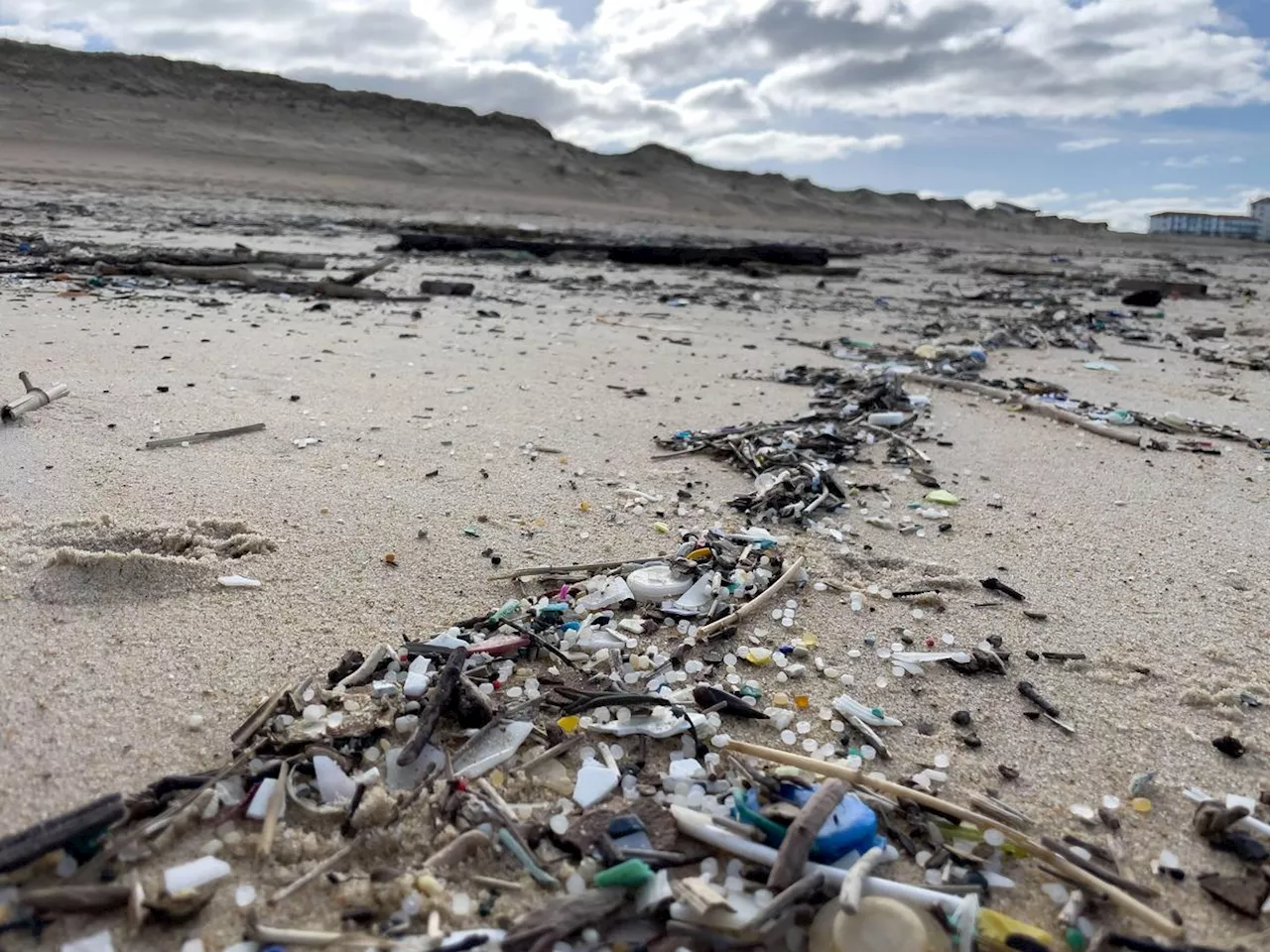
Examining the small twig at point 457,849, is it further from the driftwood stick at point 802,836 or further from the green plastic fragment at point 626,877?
the driftwood stick at point 802,836

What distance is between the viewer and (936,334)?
26.8ft

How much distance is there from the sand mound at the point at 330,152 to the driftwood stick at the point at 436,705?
22.4 m

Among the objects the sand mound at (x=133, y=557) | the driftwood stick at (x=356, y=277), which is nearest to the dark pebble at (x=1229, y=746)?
the sand mound at (x=133, y=557)

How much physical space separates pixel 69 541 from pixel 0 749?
106 centimetres

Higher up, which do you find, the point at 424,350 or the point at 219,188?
the point at 219,188

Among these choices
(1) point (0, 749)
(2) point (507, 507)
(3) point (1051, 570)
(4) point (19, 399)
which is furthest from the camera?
(4) point (19, 399)

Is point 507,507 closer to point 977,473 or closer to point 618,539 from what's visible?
point 618,539

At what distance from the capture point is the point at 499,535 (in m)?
2.97

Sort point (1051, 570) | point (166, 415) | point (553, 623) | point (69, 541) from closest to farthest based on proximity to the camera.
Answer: point (553, 623), point (69, 541), point (1051, 570), point (166, 415)

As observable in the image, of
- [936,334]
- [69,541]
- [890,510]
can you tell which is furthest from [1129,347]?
[69,541]

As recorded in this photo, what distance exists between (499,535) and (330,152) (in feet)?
116

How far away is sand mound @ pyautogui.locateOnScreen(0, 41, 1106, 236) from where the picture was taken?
26391 mm

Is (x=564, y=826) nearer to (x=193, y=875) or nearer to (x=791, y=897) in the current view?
(x=791, y=897)

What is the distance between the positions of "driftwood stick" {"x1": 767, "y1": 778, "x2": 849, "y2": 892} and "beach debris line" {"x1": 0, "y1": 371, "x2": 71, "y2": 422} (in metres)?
3.62
